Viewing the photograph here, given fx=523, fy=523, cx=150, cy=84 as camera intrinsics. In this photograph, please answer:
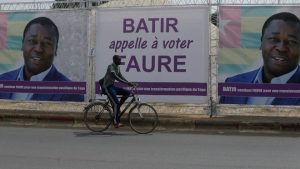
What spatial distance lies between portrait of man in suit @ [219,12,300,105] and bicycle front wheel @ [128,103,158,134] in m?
2.32

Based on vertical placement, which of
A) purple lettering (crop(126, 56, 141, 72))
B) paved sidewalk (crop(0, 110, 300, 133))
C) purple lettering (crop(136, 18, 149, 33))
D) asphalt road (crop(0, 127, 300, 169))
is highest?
purple lettering (crop(136, 18, 149, 33))

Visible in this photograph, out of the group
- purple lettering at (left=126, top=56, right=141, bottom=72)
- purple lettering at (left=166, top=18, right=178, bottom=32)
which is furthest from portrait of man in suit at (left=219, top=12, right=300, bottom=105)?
purple lettering at (left=126, top=56, right=141, bottom=72)

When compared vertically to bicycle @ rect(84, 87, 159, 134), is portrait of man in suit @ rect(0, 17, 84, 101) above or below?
above

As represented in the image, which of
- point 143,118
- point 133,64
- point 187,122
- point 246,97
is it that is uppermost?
point 133,64

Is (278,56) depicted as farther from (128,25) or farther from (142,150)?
(142,150)

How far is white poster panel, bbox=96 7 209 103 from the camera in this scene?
1325 cm

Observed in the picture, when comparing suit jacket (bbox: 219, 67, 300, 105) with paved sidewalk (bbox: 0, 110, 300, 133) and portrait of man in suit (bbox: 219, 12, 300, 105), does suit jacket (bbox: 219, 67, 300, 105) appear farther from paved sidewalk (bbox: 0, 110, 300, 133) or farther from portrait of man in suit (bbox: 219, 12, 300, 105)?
paved sidewalk (bbox: 0, 110, 300, 133)

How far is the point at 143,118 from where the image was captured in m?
12.1

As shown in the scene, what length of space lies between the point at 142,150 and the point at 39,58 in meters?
6.26

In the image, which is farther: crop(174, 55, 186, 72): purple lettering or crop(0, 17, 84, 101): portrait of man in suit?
crop(0, 17, 84, 101): portrait of man in suit

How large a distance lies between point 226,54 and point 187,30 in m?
1.18

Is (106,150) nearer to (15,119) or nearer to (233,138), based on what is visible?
(233,138)

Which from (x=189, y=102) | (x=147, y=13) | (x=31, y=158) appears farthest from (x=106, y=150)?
(x=147, y=13)

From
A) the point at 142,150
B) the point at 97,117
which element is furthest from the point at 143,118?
the point at 142,150
